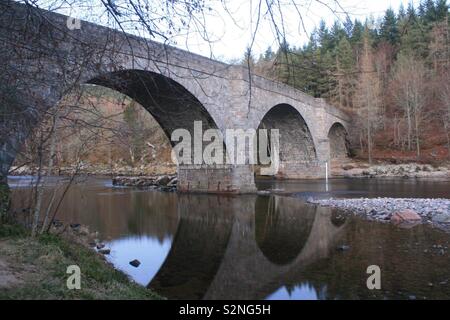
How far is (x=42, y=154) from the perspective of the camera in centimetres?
629

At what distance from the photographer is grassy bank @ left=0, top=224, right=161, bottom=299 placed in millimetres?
3600

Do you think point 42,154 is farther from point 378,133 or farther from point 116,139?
point 378,133

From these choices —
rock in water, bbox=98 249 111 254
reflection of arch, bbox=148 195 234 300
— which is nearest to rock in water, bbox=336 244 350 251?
reflection of arch, bbox=148 195 234 300

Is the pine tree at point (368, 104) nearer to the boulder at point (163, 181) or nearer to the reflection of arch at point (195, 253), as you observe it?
the boulder at point (163, 181)

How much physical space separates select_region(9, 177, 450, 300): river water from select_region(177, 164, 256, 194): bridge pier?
14.7 feet

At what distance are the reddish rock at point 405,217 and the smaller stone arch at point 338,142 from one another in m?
25.7

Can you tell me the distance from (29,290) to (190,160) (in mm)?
16369

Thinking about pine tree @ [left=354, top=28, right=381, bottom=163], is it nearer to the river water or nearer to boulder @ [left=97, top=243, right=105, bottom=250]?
the river water

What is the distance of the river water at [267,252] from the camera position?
554 centimetres

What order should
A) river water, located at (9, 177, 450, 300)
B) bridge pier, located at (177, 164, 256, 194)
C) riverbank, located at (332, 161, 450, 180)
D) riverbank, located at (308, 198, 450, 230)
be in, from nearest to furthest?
river water, located at (9, 177, 450, 300)
riverbank, located at (308, 198, 450, 230)
bridge pier, located at (177, 164, 256, 194)
riverbank, located at (332, 161, 450, 180)

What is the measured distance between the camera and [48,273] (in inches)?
170

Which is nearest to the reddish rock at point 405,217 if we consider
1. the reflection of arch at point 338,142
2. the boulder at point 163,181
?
the boulder at point 163,181

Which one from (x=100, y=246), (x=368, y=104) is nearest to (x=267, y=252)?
(x=100, y=246)
